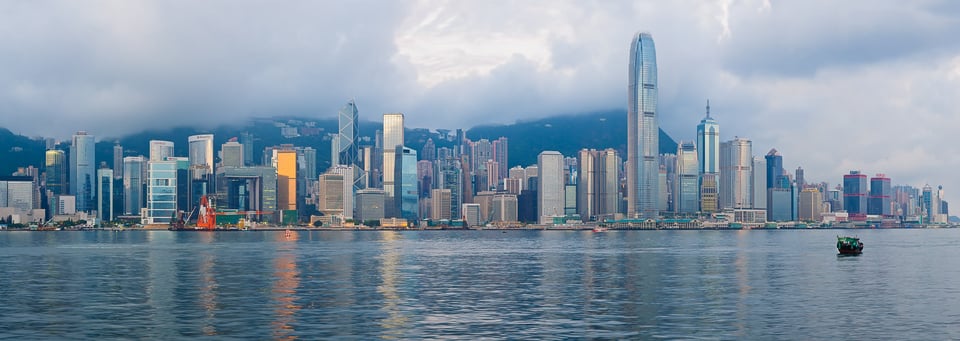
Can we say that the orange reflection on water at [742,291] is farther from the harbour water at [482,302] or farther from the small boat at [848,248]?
the small boat at [848,248]

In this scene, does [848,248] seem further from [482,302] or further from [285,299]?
[285,299]

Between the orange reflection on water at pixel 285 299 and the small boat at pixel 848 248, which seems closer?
the orange reflection on water at pixel 285 299

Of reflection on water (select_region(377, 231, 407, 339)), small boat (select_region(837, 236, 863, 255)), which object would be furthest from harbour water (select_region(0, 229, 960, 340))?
small boat (select_region(837, 236, 863, 255))

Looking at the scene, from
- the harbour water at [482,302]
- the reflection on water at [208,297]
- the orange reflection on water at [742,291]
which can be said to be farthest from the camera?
the orange reflection on water at [742,291]

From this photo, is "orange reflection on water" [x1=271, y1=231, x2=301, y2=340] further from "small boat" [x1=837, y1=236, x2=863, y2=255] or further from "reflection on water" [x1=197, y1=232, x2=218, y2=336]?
"small boat" [x1=837, y1=236, x2=863, y2=255]

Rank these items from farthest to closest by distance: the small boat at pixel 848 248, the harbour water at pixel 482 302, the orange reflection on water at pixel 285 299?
the small boat at pixel 848 248, the harbour water at pixel 482 302, the orange reflection on water at pixel 285 299

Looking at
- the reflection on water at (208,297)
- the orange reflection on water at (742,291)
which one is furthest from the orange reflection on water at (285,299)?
the orange reflection on water at (742,291)

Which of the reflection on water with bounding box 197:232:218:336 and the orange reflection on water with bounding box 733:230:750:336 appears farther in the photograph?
the orange reflection on water with bounding box 733:230:750:336

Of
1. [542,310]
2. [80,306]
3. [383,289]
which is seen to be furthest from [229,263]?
[542,310]

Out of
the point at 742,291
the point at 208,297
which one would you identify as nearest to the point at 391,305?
the point at 208,297

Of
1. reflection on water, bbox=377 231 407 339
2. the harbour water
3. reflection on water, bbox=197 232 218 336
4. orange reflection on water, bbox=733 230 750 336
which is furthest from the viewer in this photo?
orange reflection on water, bbox=733 230 750 336

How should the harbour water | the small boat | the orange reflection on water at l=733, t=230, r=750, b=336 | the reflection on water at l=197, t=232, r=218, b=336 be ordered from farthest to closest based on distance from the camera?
the small boat
the orange reflection on water at l=733, t=230, r=750, b=336
the reflection on water at l=197, t=232, r=218, b=336
the harbour water

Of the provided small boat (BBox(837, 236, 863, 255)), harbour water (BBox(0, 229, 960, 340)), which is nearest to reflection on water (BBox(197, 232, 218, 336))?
harbour water (BBox(0, 229, 960, 340))

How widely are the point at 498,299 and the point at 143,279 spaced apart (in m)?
49.9
